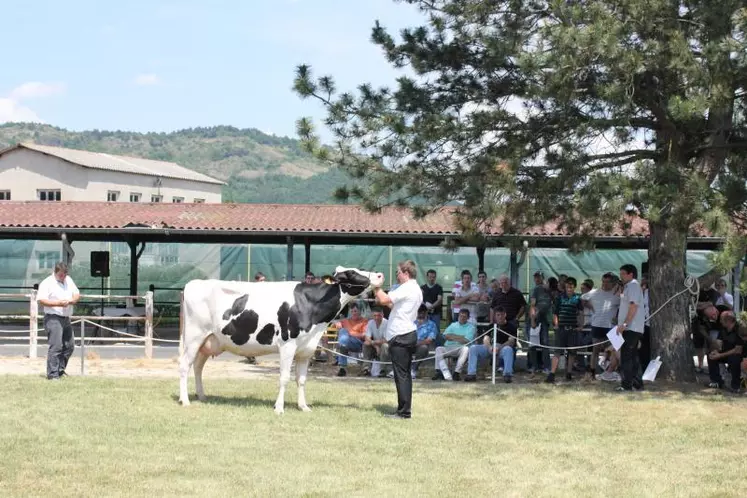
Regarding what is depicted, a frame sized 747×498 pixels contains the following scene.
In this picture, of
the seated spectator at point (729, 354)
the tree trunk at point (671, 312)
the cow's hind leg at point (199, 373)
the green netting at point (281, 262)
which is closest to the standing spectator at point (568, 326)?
the tree trunk at point (671, 312)

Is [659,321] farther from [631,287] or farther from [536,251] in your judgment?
[536,251]

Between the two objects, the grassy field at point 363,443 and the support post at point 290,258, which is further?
the support post at point 290,258

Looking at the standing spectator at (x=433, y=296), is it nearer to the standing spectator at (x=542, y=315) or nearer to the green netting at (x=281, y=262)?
the standing spectator at (x=542, y=315)

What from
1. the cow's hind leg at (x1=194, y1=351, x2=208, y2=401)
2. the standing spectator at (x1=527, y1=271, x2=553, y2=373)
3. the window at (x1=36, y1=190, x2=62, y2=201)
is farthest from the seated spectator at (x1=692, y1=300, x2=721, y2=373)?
the window at (x1=36, y1=190, x2=62, y2=201)

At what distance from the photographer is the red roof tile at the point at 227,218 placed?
77.2 ft

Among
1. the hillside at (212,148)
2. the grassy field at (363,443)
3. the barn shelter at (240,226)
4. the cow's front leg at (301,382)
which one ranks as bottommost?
the grassy field at (363,443)

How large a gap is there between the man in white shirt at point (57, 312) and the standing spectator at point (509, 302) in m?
6.92

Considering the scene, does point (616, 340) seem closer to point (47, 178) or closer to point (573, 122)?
point (573, 122)

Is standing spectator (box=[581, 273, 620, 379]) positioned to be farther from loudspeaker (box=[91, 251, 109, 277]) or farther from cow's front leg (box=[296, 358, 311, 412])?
loudspeaker (box=[91, 251, 109, 277])

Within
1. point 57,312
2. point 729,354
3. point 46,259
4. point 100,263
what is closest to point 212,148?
point 46,259

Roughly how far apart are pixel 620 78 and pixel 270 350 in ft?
19.2

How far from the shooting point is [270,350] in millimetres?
12250

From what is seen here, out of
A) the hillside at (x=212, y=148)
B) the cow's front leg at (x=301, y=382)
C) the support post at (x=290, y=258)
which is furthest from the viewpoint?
the hillside at (x=212, y=148)

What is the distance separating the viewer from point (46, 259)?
31156 millimetres
